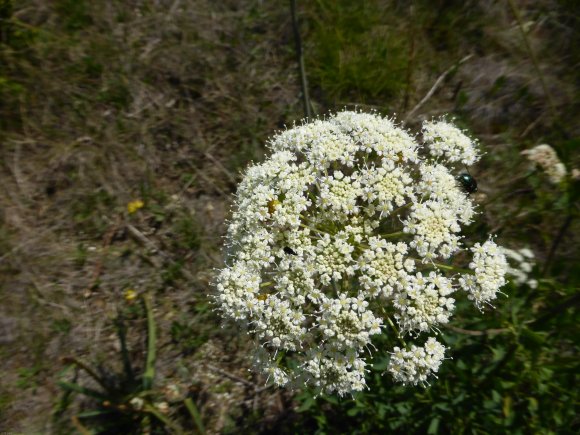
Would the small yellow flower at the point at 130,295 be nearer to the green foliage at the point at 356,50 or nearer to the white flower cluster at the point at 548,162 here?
the green foliage at the point at 356,50

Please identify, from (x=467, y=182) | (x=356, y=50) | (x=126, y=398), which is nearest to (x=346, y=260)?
(x=467, y=182)

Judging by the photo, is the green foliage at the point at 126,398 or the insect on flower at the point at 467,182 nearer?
the insect on flower at the point at 467,182

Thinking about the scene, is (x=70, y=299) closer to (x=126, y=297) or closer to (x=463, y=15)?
(x=126, y=297)

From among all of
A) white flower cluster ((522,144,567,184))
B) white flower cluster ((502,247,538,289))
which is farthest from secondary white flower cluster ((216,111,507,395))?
white flower cluster ((522,144,567,184))

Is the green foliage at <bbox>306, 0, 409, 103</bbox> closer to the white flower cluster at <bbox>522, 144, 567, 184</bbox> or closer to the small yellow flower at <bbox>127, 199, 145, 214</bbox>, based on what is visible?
the white flower cluster at <bbox>522, 144, 567, 184</bbox>

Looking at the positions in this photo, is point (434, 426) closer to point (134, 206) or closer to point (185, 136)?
point (134, 206)

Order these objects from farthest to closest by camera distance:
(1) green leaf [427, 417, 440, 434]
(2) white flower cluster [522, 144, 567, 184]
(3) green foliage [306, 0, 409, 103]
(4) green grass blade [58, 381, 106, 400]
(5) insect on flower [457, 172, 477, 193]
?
(3) green foliage [306, 0, 409, 103]
(4) green grass blade [58, 381, 106, 400]
(2) white flower cluster [522, 144, 567, 184]
(1) green leaf [427, 417, 440, 434]
(5) insect on flower [457, 172, 477, 193]

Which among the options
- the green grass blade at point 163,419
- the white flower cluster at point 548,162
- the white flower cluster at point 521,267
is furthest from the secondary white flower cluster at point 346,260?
the green grass blade at point 163,419
